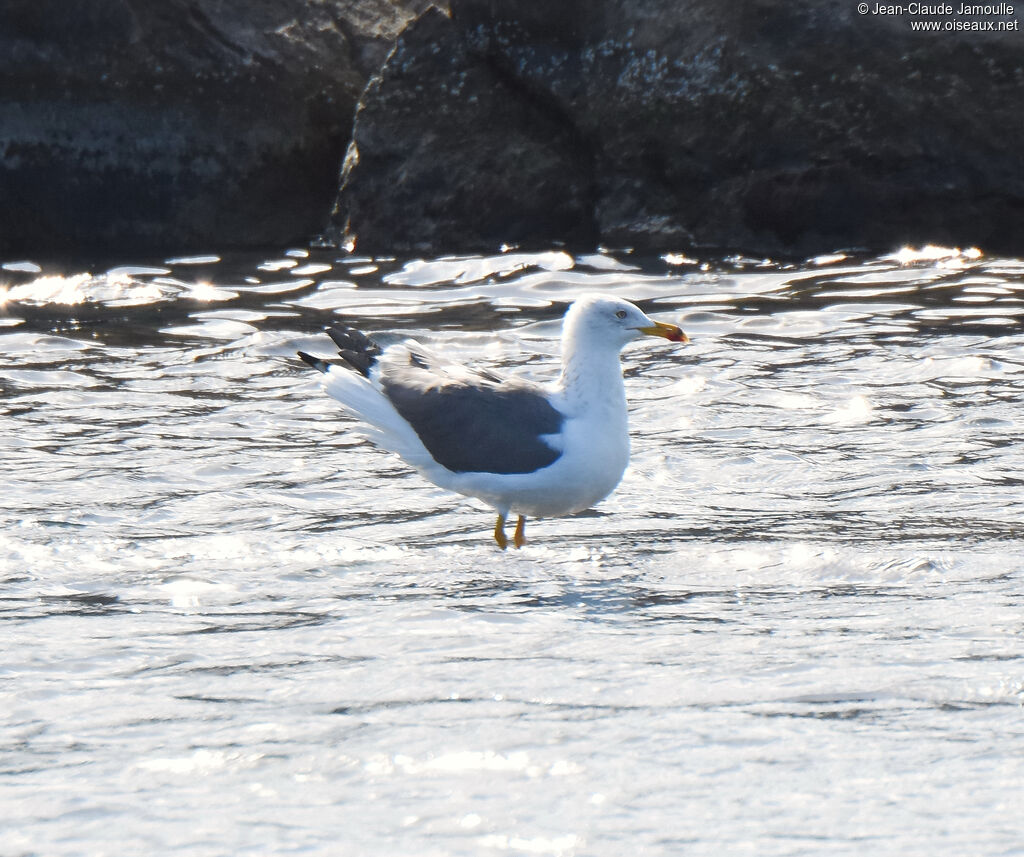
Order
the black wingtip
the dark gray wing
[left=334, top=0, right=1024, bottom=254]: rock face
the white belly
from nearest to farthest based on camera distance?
1. the white belly
2. the dark gray wing
3. the black wingtip
4. [left=334, top=0, right=1024, bottom=254]: rock face

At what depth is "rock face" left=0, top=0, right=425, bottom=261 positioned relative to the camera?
40.9ft

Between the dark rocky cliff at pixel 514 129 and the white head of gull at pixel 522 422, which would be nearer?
the white head of gull at pixel 522 422

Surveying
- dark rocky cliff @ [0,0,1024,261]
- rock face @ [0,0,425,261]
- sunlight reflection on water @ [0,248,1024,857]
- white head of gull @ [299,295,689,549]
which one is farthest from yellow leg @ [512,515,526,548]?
rock face @ [0,0,425,261]

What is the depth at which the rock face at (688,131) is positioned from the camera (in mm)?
11367

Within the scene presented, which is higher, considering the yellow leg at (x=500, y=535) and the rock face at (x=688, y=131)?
the rock face at (x=688, y=131)

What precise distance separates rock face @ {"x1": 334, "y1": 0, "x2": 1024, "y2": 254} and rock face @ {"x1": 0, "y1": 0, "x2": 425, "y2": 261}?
2.46 ft

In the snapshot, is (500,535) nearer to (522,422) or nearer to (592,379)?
(522,422)

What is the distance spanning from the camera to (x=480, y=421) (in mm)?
5766

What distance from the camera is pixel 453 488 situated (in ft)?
19.4

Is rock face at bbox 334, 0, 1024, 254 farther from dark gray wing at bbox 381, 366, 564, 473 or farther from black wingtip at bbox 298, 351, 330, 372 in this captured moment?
dark gray wing at bbox 381, 366, 564, 473

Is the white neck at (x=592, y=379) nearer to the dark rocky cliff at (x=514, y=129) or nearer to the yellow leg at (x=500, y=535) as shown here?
the yellow leg at (x=500, y=535)

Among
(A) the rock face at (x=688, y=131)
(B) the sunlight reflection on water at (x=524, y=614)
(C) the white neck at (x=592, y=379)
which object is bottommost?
(B) the sunlight reflection on water at (x=524, y=614)

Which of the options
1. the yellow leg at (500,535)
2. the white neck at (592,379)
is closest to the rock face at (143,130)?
the white neck at (592,379)

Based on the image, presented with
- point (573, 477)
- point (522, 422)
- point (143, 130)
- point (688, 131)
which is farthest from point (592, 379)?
point (143, 130)
